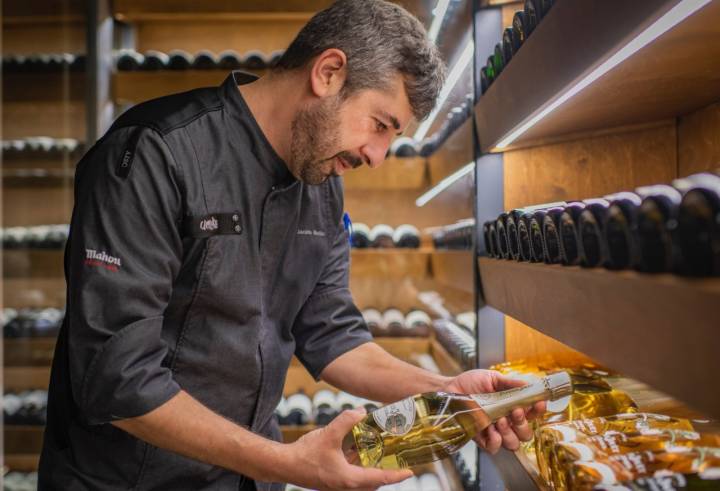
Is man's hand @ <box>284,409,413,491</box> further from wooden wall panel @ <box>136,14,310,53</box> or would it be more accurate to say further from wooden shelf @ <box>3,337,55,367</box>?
wooden wall panel @ <box>136,14,310,53</box>

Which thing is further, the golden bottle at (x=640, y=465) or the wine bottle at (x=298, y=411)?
the wine bottle at (x=298, y=411)

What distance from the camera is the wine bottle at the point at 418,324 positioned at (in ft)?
12.7

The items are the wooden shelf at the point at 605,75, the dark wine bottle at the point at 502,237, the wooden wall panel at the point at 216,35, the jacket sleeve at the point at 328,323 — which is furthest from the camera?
the wooden wall panel at the point at 216,35

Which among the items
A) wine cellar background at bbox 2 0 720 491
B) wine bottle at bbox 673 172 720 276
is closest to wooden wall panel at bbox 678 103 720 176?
wine cellar background at bbox 2 0 720 491

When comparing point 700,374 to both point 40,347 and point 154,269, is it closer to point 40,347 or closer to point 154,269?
point 154,269

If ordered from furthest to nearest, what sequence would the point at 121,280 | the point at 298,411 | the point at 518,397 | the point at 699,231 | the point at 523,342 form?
the point at 298,411, the point at 523,342, the point at 518,397, the point at 121,280, the point at 699,231

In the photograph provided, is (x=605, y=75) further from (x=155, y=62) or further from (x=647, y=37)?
(x=155, y=62)

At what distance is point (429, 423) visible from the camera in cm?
147

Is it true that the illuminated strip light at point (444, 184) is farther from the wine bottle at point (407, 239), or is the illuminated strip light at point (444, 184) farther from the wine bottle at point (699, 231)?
the wine bottle at point (699, 231)

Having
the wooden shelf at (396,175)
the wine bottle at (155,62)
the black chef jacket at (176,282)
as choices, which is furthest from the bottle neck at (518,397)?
the wine bottle at (155,62)

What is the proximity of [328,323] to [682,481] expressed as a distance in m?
1.11

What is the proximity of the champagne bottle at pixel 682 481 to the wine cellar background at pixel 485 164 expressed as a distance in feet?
0.24

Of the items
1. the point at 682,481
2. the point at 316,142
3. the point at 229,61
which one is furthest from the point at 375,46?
the point at 229,61

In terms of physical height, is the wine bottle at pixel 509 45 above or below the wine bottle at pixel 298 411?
above
